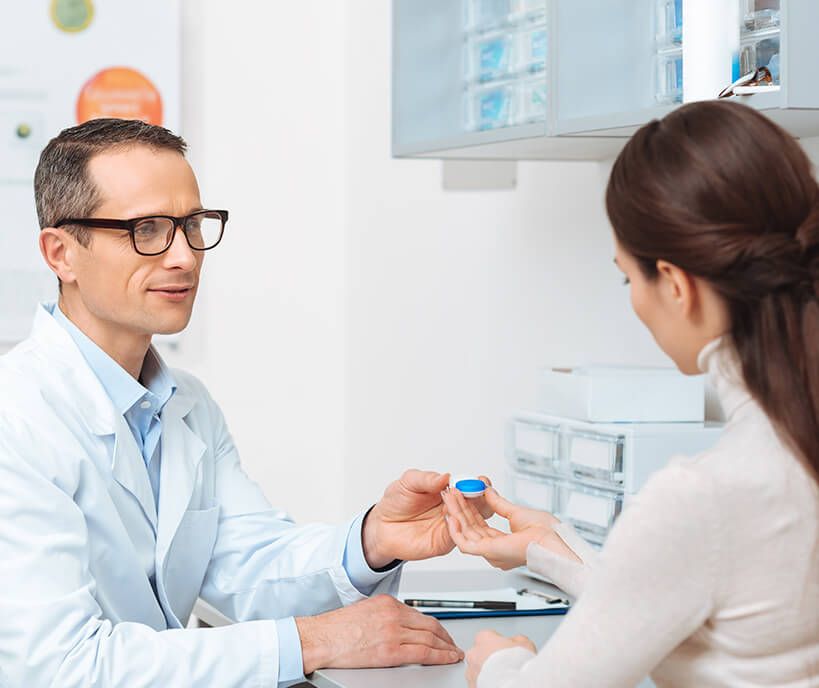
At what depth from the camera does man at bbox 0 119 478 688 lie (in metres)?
1.42

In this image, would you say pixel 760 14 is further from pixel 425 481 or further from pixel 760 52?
pixel 425 481

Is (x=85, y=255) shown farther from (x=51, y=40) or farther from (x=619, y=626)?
(x=51, y=40)

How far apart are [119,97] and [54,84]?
0.16 metres

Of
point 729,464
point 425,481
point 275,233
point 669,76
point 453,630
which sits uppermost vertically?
point 669,76

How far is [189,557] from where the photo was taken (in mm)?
1773

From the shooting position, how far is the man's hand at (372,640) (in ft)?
4.86

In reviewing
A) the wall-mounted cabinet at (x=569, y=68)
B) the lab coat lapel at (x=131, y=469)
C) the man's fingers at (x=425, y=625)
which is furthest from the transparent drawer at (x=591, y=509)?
the lab coat lapel at (x=131, y=469)

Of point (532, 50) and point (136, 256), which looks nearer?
point (136, 256)

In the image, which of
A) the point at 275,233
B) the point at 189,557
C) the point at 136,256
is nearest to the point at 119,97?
the point at 275,233

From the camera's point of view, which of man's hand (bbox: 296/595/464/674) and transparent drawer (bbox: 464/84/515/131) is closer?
man's hand (bbox: 296/595/464/674)

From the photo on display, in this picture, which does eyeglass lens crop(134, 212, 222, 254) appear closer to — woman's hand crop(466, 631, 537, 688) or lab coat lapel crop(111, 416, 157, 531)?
lab coat lapel crop(111, 416, 157, 531)

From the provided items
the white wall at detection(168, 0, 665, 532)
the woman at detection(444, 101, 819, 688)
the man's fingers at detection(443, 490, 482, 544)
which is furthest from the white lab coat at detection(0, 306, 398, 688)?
the white wall at detection(168, 0, 665, 532)

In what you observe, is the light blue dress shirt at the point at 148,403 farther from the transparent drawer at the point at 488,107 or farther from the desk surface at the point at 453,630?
the transparent drawer at the point at 488,107

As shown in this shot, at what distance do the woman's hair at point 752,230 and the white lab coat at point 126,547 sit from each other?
726 millimetres
